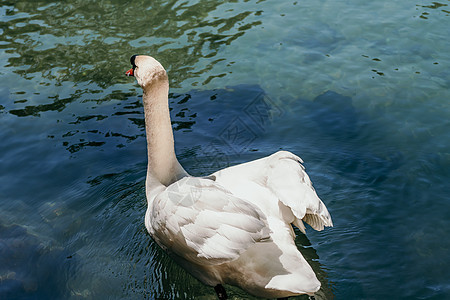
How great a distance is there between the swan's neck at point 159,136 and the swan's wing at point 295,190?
44.3 inches

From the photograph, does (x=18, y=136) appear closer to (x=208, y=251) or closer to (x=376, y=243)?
(x=208, y=251)

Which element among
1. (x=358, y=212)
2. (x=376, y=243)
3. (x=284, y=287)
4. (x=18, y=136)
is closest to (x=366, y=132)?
(x=358, y=212)

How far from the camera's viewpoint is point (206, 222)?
3887mm

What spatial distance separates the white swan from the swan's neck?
0.04 ft

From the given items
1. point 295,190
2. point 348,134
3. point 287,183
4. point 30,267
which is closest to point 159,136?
point 287,183

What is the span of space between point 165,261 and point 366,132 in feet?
11.8

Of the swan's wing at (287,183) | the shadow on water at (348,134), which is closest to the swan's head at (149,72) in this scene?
the swan's wing at (287,183)

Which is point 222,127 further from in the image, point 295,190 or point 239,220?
point 239,220

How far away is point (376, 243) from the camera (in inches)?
199

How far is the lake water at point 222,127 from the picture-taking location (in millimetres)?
5035

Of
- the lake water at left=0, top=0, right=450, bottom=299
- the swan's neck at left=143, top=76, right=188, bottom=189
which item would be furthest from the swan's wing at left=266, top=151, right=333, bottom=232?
the swan's neck at left=143, top=76, right=188, bottom=189

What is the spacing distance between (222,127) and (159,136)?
248 cm

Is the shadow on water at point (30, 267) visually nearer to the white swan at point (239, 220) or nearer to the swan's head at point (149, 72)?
the white swan at point (239, 220)

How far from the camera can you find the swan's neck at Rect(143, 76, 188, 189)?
5047 mm
